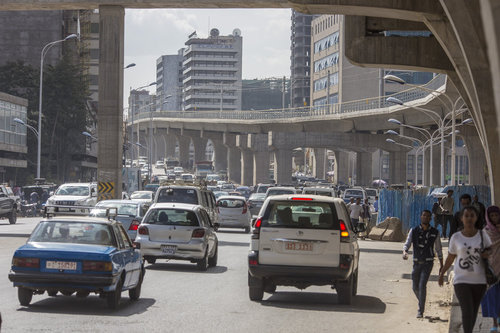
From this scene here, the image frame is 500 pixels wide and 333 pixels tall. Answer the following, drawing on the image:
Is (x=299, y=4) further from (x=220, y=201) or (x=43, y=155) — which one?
(x=43, y=155)

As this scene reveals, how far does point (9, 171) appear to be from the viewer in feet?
271

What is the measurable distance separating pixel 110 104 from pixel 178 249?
1995 centimetres

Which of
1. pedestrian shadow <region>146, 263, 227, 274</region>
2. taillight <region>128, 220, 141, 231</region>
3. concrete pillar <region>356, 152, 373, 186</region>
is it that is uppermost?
concrete pillar <region>356, 152, 373, 186</region>

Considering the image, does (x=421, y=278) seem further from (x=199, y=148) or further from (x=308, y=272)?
(x=199, y=148)

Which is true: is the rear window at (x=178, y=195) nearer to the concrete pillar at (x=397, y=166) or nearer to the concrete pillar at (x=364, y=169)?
the concrete pillar at (x=397, y=166)

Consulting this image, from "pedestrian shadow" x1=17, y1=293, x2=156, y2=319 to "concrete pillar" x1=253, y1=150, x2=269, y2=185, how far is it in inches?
3477

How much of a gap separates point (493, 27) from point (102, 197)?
37396mm

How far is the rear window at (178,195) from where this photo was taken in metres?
33.1

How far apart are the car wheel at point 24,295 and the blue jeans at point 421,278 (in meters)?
5.74

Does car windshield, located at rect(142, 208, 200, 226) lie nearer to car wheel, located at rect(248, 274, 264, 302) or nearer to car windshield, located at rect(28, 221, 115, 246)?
car wheel, located at rect(248, 274, 264, 302)

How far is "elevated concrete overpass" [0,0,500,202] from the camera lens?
11.1m

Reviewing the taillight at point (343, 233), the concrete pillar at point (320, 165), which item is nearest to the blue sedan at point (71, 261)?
the taillight at point (343, 233)

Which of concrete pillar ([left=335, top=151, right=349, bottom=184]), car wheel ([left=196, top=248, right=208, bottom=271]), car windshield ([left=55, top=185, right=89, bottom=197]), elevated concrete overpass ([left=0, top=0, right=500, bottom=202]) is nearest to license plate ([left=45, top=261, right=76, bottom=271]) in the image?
elevated concrete overpass ([left=0, top=0, right=500, bottom=202])

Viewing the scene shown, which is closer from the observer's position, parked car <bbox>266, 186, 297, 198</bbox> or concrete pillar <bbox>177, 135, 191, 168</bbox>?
parked car <bbox>266, 186, 297, 198</bbox>
